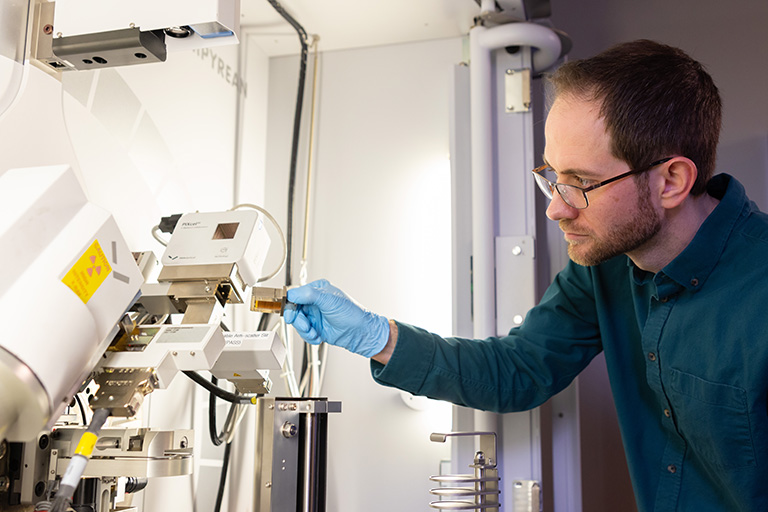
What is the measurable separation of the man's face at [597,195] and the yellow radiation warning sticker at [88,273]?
2.86 feet

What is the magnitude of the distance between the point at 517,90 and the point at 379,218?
672mm

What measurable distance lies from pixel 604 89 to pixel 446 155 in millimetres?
927

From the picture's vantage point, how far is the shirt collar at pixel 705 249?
4.13ft

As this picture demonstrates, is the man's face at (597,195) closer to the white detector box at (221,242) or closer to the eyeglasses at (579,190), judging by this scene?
the eyeglasses at (579,190)

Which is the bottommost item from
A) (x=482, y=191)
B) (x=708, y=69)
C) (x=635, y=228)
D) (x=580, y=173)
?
(x=635, y=228)

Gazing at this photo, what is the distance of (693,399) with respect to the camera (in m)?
1.23

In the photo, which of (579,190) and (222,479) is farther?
(222,479)

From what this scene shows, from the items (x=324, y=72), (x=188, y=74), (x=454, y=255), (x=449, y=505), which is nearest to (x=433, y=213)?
(x=454, y=255)

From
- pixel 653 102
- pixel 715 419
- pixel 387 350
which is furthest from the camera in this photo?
pixel 387 350

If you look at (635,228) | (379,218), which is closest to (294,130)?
(379,218)

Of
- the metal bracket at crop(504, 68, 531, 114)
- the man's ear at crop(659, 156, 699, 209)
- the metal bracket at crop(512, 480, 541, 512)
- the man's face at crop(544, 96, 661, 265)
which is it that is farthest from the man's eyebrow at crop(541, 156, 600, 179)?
the metal bracket at crop(512, 480, 541, 512)

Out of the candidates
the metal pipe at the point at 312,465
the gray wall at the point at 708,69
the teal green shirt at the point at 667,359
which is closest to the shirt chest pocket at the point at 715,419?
the teal green shirt at the point at 667,359

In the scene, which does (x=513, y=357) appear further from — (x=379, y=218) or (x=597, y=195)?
(x=379, y=218)

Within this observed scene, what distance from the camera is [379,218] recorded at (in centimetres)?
225
